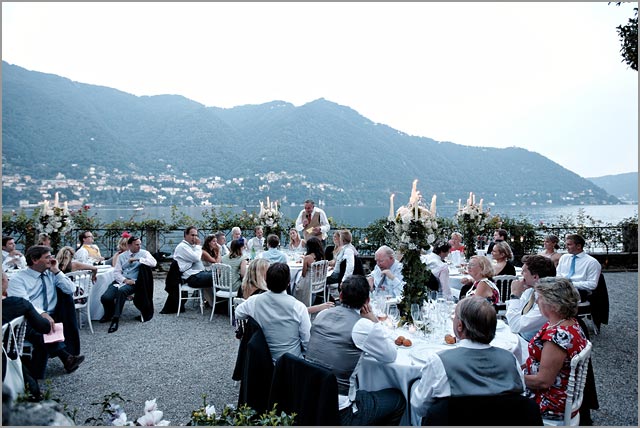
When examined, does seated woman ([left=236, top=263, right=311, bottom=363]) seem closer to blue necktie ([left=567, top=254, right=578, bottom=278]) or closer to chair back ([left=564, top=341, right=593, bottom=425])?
chair back ([left=564, top=341, right=593, bottom=425])

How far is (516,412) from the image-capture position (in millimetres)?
1800

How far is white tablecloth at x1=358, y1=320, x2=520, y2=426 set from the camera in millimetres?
2611

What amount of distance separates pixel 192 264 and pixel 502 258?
4918 millimetres

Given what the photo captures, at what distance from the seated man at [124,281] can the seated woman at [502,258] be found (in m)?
5.23

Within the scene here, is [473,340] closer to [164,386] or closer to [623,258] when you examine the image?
[164,386]

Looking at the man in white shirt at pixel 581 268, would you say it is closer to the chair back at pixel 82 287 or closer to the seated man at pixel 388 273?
the seated man at pixel 388 273

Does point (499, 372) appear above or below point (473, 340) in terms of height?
below

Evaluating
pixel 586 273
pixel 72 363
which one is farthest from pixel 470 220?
pixel 72 363

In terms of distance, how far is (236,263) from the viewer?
20.7 ft

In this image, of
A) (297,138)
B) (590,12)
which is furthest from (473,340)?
(297,138)

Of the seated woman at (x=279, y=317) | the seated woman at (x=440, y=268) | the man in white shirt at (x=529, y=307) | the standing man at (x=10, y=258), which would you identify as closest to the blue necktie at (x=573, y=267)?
the seated woman at (x=440, y=268)

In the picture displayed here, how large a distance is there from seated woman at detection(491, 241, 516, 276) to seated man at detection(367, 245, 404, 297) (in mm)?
1467

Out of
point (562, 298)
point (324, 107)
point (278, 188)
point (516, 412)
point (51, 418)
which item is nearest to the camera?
point (51, 418)

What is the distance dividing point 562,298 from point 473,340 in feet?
2.79
